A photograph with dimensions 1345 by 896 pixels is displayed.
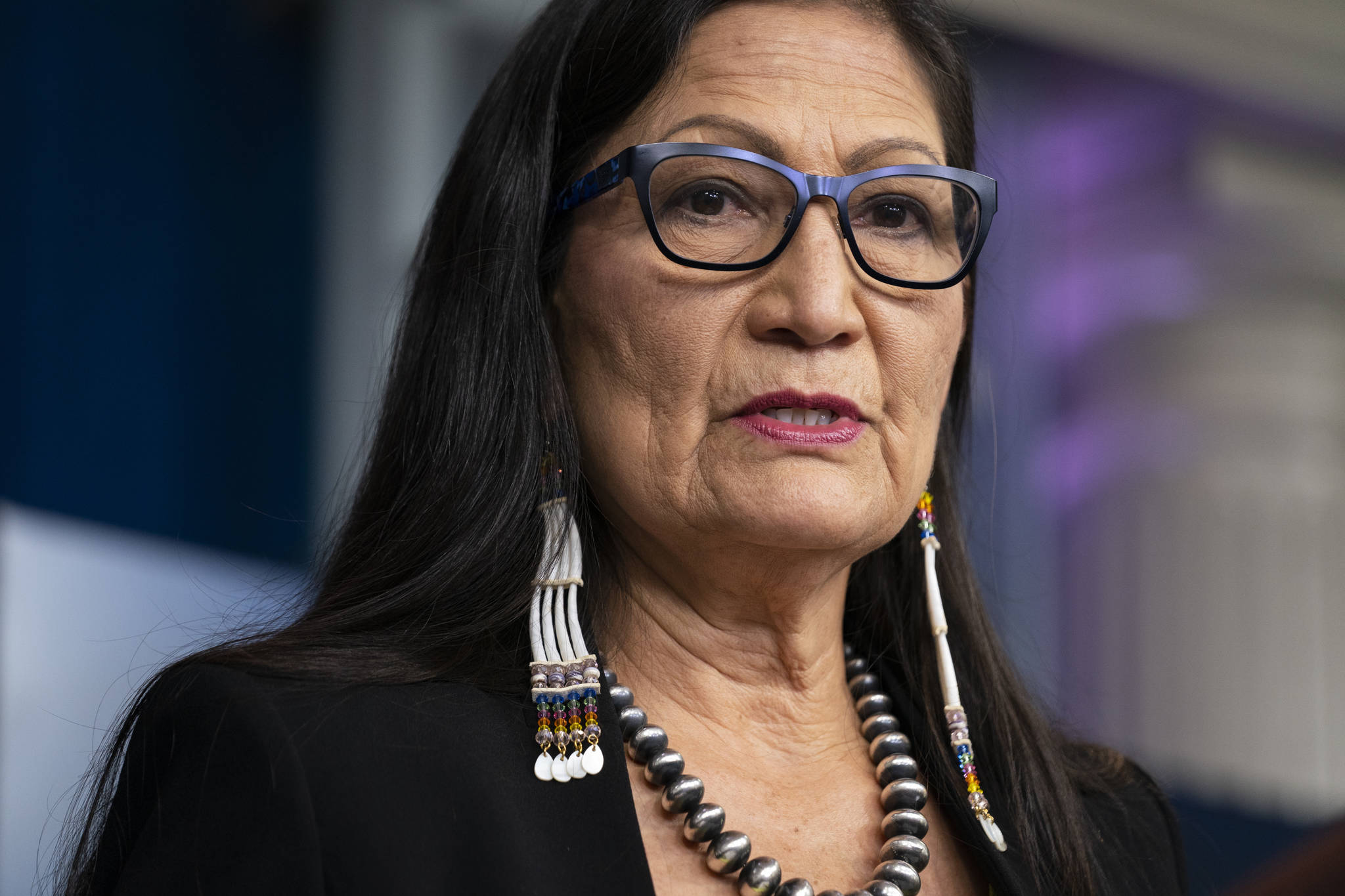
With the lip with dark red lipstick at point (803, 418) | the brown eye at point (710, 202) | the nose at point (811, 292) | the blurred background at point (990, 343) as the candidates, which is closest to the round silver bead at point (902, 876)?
the lip with dark red lipstick at point (803, 418)

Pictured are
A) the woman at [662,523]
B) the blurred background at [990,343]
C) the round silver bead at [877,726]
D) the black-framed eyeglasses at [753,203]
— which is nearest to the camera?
the woman at [662,523]

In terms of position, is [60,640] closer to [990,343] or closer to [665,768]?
[665,768]

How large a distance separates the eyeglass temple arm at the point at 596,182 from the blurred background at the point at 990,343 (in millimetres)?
1226

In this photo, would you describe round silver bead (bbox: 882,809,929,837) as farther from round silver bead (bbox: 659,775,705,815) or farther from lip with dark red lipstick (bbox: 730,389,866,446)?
lip with dark red lipstick (bbox: 730,389,866,446)

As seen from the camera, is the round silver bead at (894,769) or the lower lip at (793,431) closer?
the lower lip at (793,431)

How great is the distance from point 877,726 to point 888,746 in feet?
0.18

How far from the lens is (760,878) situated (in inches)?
64.9

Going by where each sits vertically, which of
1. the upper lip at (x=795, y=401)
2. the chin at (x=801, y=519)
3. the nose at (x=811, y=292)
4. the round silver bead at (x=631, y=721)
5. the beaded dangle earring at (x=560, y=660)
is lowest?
the round silver bead at (x=631, y=721)

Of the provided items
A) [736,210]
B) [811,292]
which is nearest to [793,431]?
[811,292]

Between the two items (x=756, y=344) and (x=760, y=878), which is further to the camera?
(x=756, y=344)

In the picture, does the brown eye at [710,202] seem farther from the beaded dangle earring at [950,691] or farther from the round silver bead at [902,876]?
Result: the round silver bead at [902,876]

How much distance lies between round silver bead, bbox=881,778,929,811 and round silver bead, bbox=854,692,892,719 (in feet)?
0.57

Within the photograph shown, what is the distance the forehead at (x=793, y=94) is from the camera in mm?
1847

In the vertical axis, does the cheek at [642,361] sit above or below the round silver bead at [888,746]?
above
